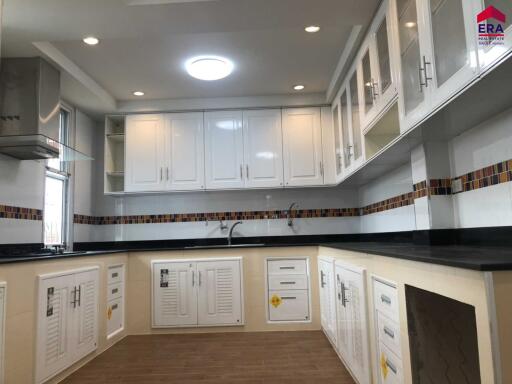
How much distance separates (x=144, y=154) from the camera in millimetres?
4602

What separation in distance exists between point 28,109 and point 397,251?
2.92 metres

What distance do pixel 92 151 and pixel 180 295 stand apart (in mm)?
2133

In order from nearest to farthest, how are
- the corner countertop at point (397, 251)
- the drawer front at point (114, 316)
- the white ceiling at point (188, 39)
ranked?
the corner countertop at point (397, 251) → the white ceiling at point (188, 39) → the drawer front at point (114, 316)

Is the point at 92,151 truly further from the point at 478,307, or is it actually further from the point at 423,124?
the point at 478,307

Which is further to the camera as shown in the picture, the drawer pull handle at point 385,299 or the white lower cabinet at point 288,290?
the white lower cabinet at point 288,290

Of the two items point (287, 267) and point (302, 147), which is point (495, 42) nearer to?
point (287, 267)

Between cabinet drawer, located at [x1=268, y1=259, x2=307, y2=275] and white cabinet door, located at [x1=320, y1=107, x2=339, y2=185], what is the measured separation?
1.02 meters

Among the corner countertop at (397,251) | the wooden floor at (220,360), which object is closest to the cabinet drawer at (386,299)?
the corner countertop at (397,251)

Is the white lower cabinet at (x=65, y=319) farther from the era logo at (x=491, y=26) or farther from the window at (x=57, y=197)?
the era logo at (x=491, y=26)

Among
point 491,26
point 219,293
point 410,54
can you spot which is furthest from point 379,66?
point 219,293

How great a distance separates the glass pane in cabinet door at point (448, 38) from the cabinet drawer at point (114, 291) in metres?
3.01

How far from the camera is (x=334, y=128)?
4.48 m

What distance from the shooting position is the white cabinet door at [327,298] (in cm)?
306

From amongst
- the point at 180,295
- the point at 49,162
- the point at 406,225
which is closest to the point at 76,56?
the point at 49,162
